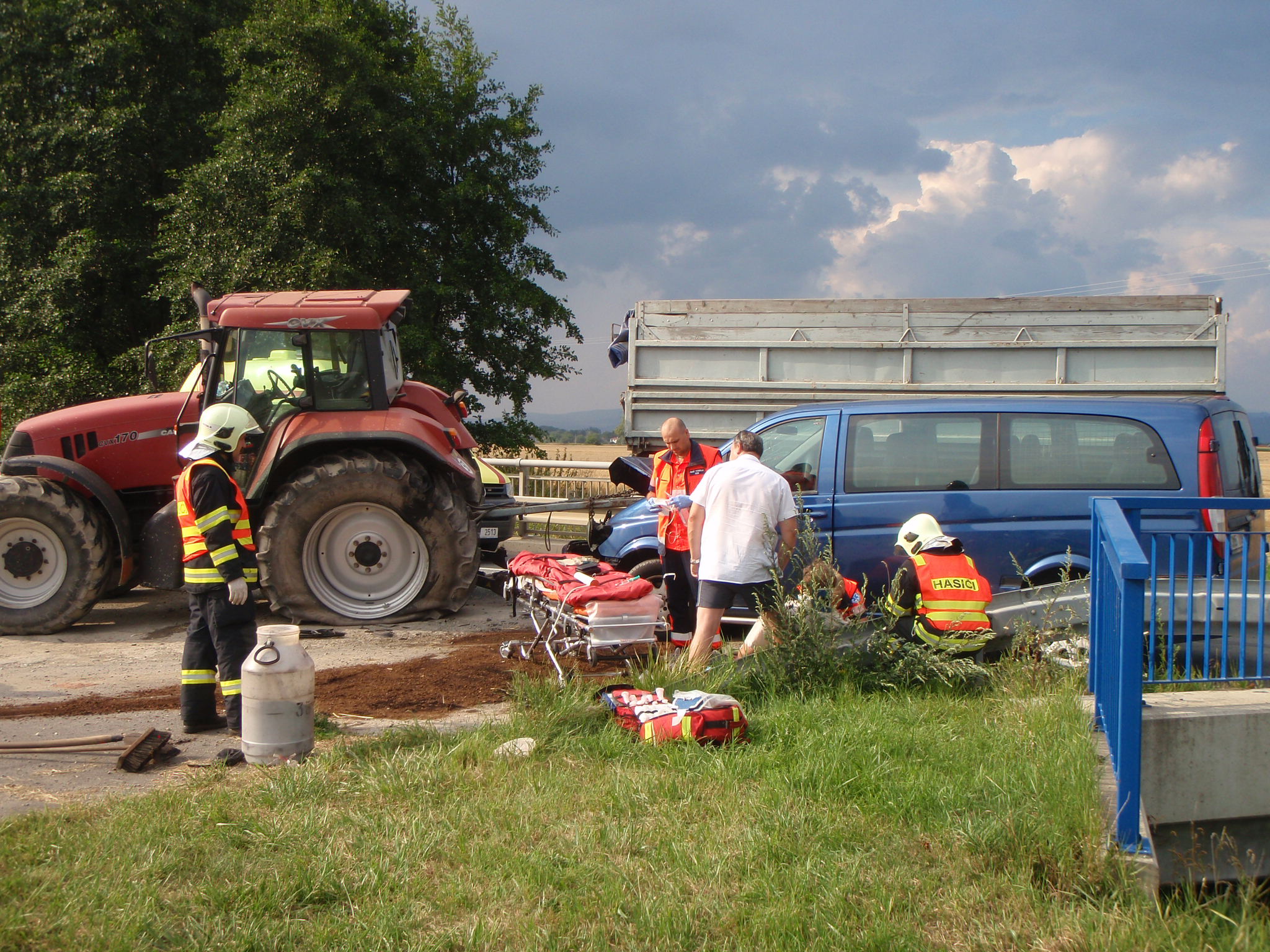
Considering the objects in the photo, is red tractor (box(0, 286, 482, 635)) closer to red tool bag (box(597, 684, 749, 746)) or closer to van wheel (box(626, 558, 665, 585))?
van wheel (box(626, 558, 665, 585))

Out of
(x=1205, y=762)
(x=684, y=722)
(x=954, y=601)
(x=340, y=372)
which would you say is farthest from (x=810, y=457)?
(x=340, y=372)

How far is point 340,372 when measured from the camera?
7.82 metres

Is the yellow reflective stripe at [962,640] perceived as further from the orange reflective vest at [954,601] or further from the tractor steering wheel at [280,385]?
the tractor steering wheel at [280,385]

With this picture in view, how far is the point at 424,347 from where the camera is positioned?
1555 centimetres

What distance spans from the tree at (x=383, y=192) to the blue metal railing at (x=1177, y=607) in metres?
12.2

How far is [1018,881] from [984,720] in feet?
5.36

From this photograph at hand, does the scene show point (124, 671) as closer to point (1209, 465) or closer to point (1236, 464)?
point (1209, 465)

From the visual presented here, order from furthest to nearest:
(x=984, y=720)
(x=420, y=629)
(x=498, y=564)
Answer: (x=498, y=564) < (x=420, y=629) < (x=984, y=720)

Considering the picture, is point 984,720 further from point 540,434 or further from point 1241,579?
point 540,434

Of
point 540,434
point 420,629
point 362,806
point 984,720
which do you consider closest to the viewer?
point 362,806

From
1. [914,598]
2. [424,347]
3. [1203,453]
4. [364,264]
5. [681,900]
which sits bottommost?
[681,900]

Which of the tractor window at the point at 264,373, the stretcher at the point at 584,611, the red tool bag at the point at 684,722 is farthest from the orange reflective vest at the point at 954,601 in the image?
the tractor window at the point at 264,373

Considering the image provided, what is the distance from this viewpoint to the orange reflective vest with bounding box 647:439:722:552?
23.7ft

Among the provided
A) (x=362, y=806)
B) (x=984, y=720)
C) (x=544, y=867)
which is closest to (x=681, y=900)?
(x=544, y=867)
